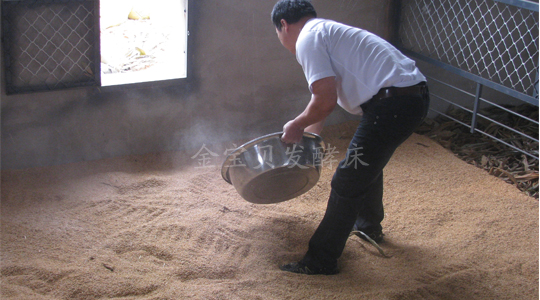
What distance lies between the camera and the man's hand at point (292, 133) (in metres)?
2.25

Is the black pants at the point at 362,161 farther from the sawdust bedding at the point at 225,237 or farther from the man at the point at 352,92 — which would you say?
the sawdust bedding at the point at 225,237

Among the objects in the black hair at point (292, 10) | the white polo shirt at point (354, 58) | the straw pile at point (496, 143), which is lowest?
the straw pile at point (496, 143)

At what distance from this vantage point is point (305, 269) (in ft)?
7.94

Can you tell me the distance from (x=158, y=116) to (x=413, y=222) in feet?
6.39

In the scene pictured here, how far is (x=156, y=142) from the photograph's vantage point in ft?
12.4

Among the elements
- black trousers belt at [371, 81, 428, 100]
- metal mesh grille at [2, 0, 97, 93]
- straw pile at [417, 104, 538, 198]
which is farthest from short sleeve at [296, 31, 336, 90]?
straw pile at [417, 104, 538, 198]

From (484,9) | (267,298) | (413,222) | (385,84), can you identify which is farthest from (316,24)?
(484,9)

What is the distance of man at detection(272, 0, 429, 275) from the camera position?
2158mm

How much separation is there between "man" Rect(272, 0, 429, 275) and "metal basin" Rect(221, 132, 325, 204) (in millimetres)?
81

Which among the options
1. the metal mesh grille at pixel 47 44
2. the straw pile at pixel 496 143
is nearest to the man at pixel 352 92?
the metal mesh grille at pixel 47 44

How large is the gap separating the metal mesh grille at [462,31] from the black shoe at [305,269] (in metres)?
2.36

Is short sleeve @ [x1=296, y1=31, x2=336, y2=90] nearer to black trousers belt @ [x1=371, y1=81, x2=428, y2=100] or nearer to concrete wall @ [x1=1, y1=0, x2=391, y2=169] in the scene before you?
black trousers belt @ [x1=371, y1=81, x2=428, y2=100]

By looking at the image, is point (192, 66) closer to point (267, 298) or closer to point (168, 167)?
point (168, 167)

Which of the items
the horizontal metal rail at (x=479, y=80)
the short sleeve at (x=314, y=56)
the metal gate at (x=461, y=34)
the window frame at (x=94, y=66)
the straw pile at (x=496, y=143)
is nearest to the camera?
the short sleeve at (x=314, y=56)
